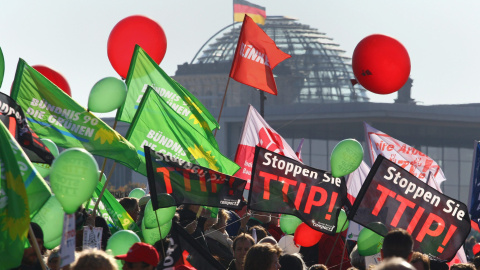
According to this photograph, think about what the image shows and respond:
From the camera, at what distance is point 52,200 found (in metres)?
6.33

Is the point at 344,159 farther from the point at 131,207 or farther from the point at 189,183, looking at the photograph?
the point at 131,207

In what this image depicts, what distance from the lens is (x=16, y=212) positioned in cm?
521

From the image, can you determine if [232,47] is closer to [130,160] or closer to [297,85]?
[297,85]

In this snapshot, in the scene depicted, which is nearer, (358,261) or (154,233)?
(154,233)

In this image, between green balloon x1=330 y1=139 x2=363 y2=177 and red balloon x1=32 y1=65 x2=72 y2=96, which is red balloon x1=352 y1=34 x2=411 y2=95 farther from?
red balloon x1=32 y1=65 x2=72 y2=96

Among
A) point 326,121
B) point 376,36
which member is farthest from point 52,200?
point 326,121

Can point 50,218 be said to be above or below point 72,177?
below

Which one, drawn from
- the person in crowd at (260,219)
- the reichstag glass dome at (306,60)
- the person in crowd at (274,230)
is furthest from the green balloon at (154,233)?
the reichstag glass dome at (306,60)

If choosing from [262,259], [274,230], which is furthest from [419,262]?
[274,230]

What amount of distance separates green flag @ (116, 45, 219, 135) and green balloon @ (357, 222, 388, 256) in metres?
2.89

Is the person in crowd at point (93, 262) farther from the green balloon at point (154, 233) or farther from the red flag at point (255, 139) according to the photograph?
the red flag at point (255, 139)

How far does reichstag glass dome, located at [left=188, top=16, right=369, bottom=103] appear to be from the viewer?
83750mm

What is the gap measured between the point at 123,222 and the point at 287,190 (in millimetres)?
1397

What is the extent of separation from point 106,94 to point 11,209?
263cm
